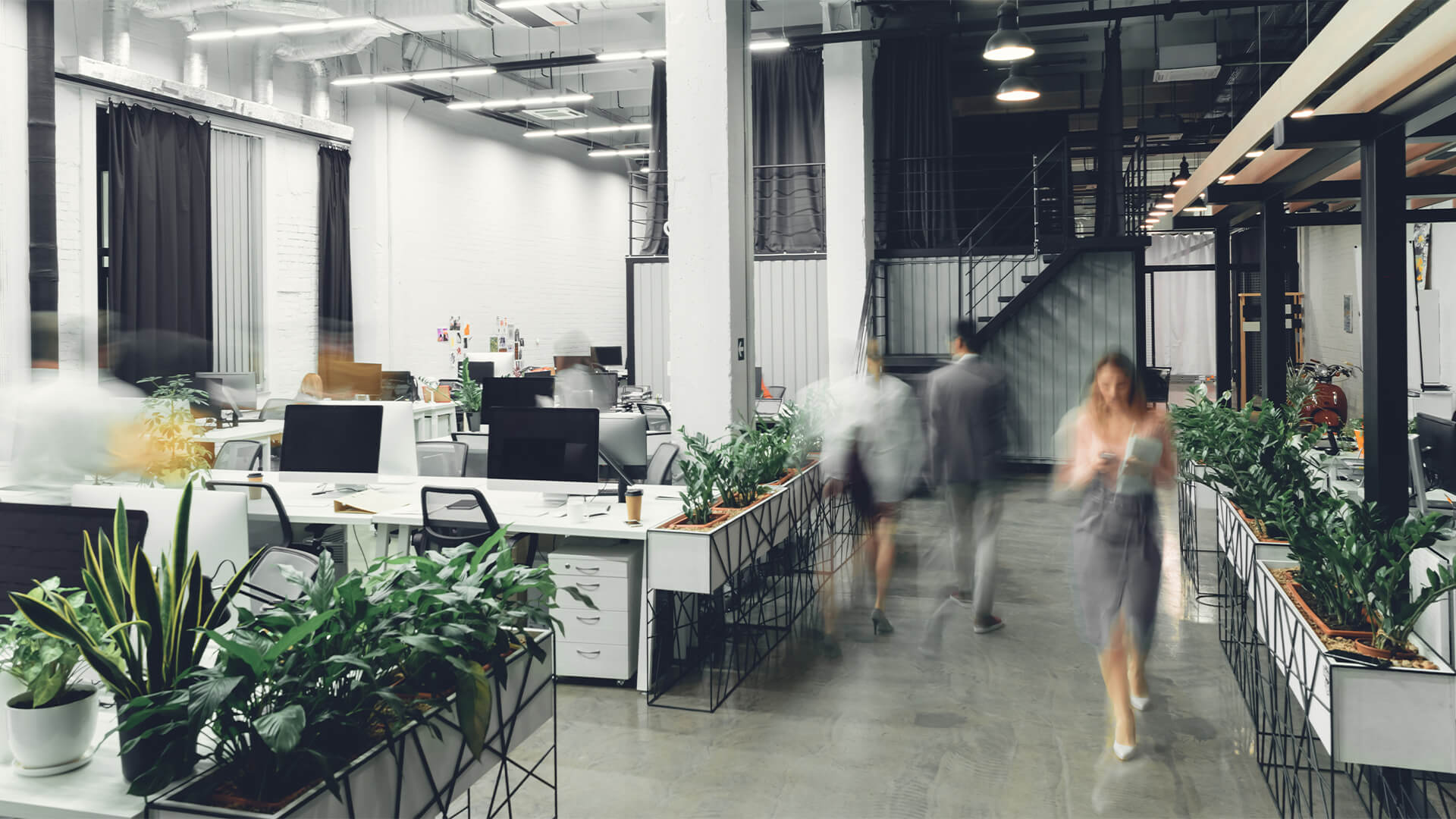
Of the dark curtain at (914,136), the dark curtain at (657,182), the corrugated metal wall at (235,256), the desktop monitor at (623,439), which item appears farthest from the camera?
the dark curtain at (657,182)

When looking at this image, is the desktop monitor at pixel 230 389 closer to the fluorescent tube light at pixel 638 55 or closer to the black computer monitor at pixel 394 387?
the black computer monitor at pixel 394 387

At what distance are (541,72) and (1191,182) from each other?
9322 millimetres

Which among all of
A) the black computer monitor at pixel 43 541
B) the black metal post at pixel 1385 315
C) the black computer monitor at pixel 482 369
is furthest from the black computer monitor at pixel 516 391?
the black metal post at pixel 1385 315

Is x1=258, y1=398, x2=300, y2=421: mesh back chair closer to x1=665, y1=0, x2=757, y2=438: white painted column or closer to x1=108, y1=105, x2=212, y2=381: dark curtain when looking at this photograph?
x1=108, y1=105, x2=212, y2=381: dark curtain

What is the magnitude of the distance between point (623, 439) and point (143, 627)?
4115mm

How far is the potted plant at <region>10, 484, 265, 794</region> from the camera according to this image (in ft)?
5.19

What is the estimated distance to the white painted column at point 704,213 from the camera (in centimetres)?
577

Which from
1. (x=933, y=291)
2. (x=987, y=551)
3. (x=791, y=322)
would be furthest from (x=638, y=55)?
(x=987, y=551)

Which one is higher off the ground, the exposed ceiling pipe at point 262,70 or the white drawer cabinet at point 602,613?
the exposed ceiling pipe at point 262,70

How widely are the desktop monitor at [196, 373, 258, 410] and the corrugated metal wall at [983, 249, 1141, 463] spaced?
7576 millimetres

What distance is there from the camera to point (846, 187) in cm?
1069

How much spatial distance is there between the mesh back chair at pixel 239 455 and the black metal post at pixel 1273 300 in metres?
6.23

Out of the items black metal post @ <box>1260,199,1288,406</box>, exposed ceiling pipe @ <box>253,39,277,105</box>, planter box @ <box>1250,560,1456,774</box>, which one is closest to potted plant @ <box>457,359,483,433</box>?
exposed ceiling pipe @ <box>253,39,277,105</box>

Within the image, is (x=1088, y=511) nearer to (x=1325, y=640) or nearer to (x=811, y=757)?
(x=1325, y=640)
